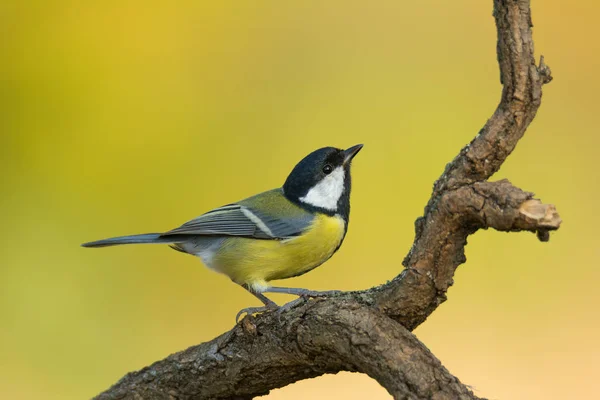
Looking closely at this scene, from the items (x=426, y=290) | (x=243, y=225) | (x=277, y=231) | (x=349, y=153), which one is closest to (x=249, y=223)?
(x=243, y=225)

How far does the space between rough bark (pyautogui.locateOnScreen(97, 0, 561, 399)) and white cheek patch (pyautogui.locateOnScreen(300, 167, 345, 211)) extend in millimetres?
650

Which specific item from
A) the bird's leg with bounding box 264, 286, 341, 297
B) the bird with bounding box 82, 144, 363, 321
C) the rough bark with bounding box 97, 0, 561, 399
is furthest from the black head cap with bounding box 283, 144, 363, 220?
the rough bark with bounding box 97, 0, 561, 399

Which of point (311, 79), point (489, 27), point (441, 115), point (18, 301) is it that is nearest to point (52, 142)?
point (18, 301)

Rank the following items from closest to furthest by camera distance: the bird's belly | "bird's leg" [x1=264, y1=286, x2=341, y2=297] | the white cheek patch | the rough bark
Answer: the rough bark → "bird's leg" [x1=264, y1=286, x2=341, y2=297] → the bird's belly → the white cheek patch

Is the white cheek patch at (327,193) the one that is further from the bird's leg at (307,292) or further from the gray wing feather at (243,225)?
the bird's leg at (307,292)

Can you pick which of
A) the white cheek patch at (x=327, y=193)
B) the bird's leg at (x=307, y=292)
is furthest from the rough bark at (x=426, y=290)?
the white cheek patch at (x=327, y=193)

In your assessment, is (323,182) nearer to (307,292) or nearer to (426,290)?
(307,292)

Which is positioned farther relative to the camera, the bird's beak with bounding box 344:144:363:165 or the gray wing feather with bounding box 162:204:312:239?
the bird's beak with bounding box 344:144:363:165

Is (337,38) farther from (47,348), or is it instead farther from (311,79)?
(47,348)

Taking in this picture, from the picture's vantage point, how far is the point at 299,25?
444 centimetres

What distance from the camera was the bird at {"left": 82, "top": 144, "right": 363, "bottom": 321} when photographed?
2502 mm

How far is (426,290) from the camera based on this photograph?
1759 millimetres

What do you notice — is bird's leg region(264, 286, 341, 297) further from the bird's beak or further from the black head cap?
the bird's beak

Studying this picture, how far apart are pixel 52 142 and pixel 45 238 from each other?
56 cm
